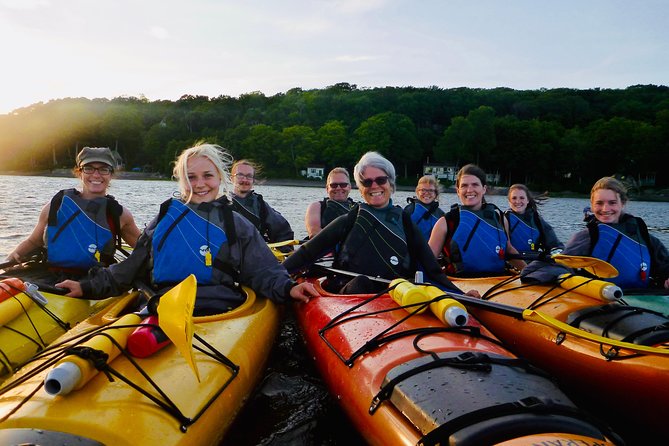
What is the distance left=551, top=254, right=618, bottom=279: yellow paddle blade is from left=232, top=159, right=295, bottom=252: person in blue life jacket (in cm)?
444

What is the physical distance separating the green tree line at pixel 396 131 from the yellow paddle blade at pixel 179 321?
184 ft

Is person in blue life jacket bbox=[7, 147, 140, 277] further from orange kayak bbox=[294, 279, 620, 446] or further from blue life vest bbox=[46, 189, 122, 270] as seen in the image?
orange kayak bbox=[294, 279, 620, 446]

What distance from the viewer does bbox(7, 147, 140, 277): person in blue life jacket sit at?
162 inches

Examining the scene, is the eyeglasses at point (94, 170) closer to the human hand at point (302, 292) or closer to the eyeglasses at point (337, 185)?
the human hand at point (302, 292)

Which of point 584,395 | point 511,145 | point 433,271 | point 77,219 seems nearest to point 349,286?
point 433,271

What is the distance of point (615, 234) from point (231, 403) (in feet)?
12.7

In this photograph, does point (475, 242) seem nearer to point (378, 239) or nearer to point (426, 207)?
point (378, 239)

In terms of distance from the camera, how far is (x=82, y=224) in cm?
414

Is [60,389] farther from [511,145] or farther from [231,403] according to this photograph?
[511,145]

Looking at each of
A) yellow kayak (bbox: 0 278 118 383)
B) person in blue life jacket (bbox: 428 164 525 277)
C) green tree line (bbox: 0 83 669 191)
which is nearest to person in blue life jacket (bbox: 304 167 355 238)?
person in blue life jacket (bbox: 428 164 525 277)

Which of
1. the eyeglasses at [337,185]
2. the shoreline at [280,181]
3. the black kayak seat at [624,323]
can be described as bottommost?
the shoreline at [280,181]

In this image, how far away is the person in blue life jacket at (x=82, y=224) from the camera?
4.11 metres

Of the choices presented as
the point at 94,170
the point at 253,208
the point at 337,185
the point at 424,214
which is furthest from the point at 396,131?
the point at 94,170

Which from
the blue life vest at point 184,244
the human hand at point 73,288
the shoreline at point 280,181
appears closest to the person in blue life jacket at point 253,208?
the human hand at point 73,288
